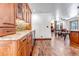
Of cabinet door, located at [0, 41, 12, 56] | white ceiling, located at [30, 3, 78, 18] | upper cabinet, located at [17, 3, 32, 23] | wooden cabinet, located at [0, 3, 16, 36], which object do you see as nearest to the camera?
cabinet door, located at [0, 41, 12, 56]

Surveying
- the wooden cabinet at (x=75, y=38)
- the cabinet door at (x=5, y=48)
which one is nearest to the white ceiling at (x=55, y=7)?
the wooden cabinet at (x=75, y=38)

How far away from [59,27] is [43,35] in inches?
69.8

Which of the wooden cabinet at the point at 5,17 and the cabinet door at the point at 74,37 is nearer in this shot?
the wooden cabinet at the point at 5,17

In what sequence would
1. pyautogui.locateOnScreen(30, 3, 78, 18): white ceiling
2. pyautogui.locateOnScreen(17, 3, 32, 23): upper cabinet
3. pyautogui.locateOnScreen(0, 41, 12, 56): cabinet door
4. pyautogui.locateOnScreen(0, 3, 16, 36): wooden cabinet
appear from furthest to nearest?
pyautogui.locateOnScreen(30, 3, 78, 18): white ceiling, pyautogui.locateOnScreen(17, 3, 32, 23): upper cabinet, pyautogui.locateOnScreen(0, 3, 16, 36): wooden cabinet, pyautogui.locateOnScreen(0, 41, 12, 56): cabinet door

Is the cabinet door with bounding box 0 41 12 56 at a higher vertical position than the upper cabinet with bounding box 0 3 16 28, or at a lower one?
lower

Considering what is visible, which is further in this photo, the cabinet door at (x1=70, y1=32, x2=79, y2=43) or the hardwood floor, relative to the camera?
the cabinet door at (x1=70, y1=32, x2=79, y2=43)

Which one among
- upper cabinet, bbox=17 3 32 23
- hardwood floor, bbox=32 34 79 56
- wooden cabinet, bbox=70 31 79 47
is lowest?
hardwood floor, bbox=32 34 79 56

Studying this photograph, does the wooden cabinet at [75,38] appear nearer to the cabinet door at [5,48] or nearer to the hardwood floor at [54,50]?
the hardwood floor at [54,50]

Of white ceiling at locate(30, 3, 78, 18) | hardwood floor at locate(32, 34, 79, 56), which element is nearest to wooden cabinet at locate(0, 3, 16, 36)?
hardwood floor at locate(32, 34, 79, 56)

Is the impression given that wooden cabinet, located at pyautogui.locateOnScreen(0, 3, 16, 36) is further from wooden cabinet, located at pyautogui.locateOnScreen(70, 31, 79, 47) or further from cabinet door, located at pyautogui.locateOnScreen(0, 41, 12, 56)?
wooden cabinet, located at pyautogui.locateOnScreen(70, 31, 79, 47)

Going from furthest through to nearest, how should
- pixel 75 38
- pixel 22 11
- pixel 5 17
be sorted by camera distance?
pixel 75 38 < pixel 22 11 < pixel 5 17

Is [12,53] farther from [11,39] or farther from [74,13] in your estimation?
[74,13]

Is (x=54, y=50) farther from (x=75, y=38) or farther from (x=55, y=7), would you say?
(x=55, y=7)

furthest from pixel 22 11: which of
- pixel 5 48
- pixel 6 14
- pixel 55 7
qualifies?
pixel 55 7
